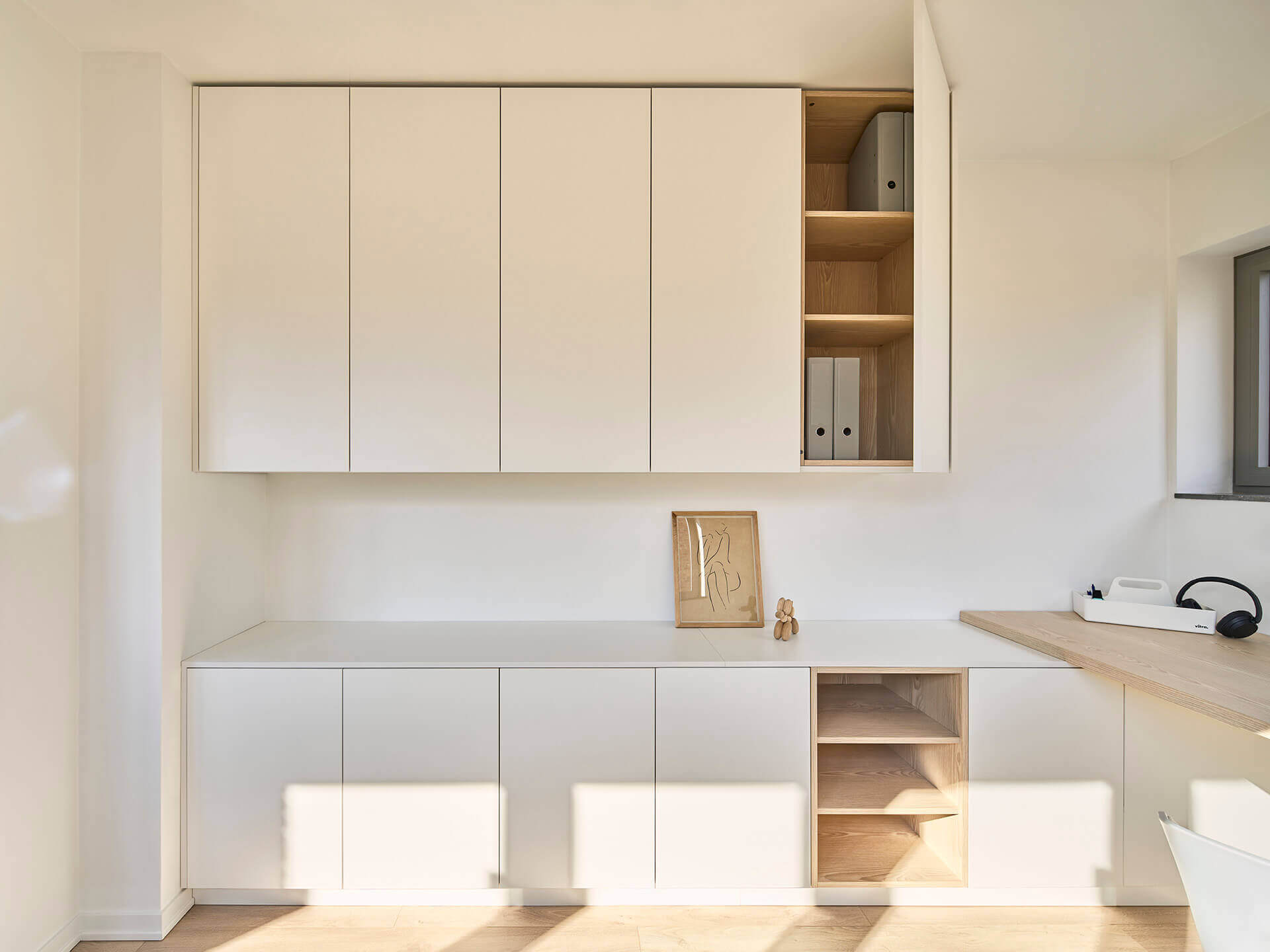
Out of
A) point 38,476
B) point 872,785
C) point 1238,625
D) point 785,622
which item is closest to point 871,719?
point 872,785

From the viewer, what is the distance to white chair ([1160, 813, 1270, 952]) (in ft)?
3.43

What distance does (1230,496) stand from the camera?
241 cm

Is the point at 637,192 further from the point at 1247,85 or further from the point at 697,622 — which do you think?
the point at 1247,85

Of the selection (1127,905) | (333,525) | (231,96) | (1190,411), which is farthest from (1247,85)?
(333,525)

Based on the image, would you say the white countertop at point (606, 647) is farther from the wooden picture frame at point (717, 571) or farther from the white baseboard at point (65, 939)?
the white baseboard at point (65, 939)

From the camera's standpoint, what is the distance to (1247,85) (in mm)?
2131

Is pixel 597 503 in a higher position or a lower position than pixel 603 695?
higher

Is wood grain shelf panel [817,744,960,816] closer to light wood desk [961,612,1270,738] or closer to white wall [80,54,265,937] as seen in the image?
light wood desk [961,612,1270,738]

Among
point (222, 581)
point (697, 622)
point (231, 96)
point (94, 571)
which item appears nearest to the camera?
point (94, 571)

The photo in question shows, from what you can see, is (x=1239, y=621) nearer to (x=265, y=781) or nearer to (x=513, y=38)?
(x=513, y=38)

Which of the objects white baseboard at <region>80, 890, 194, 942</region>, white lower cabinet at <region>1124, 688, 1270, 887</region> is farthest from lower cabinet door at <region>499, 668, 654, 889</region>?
white lower cabinet at <region>1124, 688, 1270, 887</region>

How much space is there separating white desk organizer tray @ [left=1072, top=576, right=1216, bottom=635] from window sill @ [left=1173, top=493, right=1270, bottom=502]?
318 millimetres

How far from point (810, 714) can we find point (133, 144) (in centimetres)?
251

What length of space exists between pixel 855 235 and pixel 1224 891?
195 cm
